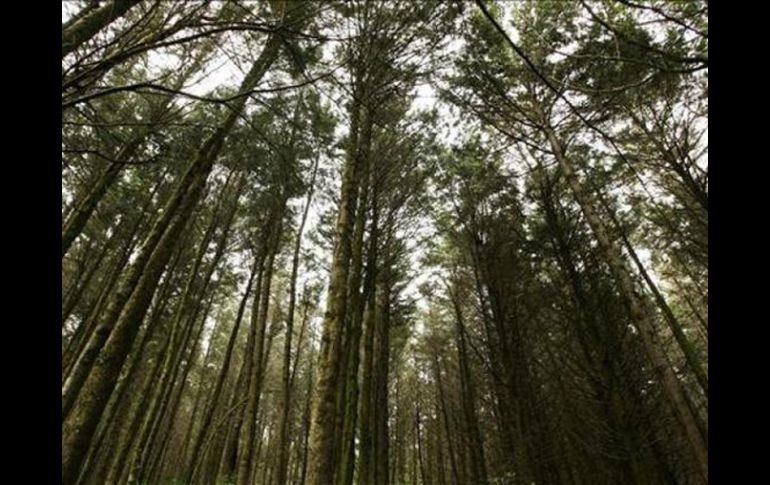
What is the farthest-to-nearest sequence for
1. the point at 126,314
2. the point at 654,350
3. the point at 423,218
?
1. the point at 423,218
2. the point at 654,350
3. the point at 126,314

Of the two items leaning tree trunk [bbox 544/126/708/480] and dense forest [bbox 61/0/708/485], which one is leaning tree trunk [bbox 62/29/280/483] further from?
leaning tree trunk [bbox 544/126/708/480]

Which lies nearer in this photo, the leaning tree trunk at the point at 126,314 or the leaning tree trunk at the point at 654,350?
the leaning tree trunk at the point at 126,314

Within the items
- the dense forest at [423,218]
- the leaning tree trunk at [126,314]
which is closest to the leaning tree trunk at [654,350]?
the dense forest at [423,218]

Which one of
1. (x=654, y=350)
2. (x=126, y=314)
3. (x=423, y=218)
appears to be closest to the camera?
(x=126, y=314)

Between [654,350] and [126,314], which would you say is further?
[654,350]

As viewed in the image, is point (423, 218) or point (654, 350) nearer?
point (654, 350)

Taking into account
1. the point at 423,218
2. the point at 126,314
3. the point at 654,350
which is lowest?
the point at 654,350

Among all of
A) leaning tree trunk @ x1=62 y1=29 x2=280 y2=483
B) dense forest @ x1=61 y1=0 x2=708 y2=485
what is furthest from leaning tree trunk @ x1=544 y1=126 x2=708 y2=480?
leaning tree trunk @ x1=62 y1=29 x2=280 y2=483

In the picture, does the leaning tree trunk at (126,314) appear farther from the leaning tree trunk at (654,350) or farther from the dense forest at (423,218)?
the leaning tree trunk at (654,350)

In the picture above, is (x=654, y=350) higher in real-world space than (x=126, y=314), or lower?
lower

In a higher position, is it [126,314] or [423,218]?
[423,218]
